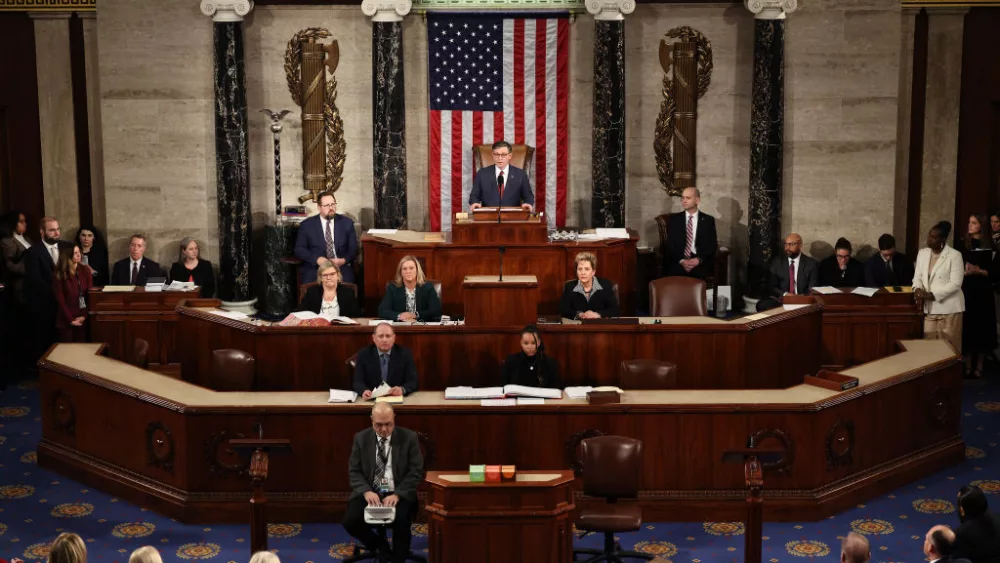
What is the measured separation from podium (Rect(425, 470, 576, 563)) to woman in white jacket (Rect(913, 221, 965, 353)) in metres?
6.32

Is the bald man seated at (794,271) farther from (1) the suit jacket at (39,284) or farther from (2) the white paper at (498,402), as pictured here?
(1) the suit jacket at (39,284)

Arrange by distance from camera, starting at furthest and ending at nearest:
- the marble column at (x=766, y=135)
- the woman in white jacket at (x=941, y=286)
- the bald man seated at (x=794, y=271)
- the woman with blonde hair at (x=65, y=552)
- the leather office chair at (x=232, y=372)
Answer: the marble column at (x=766, y=135), the bald man seated at (x=794, y=271), the woman in white jacket at (x=941, y=286), the leather office chair at (x=232, y=372), the woman with blonde hair at (x=65, y=552)

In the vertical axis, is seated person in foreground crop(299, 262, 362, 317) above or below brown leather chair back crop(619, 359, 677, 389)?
above

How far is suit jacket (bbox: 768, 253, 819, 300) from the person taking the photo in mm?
13977

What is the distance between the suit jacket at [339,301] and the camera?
11906 mm

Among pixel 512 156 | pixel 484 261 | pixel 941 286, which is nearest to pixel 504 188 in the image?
pixel 512 156

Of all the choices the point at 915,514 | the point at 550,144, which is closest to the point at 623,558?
the point at 915,514

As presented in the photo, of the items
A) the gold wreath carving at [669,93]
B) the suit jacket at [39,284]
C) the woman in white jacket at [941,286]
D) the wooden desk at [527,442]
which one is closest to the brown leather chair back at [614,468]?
the wooden desk at [527,442]

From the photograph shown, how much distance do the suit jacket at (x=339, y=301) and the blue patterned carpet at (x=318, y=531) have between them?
103 inches

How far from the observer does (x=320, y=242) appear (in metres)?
14.3

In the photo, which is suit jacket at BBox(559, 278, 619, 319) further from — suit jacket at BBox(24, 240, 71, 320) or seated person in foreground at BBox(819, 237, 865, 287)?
suit jacket at BBox(24, 240, 71, 320)

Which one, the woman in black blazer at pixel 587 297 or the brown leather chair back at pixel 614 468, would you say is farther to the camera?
the woman in black blazer at pixel 587 297

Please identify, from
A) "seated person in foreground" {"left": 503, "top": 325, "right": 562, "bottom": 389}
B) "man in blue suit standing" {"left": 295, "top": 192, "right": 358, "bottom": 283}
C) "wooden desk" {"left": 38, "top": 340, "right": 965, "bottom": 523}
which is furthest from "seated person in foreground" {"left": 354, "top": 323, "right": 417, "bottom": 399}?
"man in blue suit standing" {"left": 295, "top": 192, "right": 358, "bottom": 283}

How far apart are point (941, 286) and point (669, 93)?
4265mm
